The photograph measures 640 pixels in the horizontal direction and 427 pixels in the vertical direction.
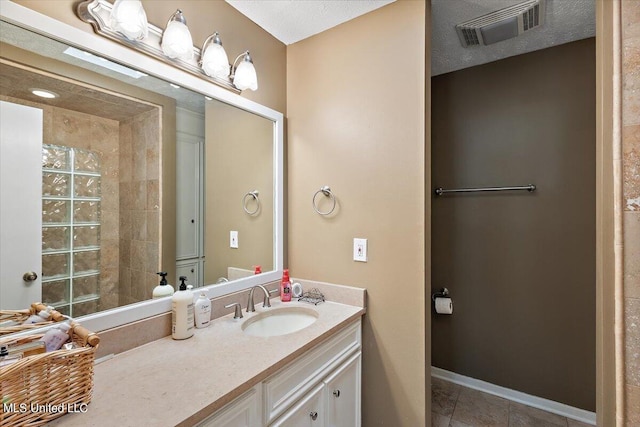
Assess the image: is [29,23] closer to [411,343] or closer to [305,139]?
[305,139]

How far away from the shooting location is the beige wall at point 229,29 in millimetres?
989

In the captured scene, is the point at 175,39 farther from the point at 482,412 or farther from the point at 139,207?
the point at 482,412

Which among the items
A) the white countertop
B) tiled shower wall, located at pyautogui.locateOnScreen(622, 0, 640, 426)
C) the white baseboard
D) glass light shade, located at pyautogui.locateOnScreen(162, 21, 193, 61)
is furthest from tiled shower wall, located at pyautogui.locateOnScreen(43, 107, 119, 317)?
the white baseboard

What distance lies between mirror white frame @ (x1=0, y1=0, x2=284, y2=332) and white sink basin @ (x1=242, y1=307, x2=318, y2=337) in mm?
202

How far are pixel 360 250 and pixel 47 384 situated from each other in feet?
4.23

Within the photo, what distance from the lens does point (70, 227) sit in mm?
1027

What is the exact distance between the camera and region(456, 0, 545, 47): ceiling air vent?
1606mm

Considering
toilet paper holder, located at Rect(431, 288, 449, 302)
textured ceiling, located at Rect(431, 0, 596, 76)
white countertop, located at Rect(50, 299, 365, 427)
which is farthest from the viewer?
toilet paper holder, located at Rect(431, 288, 449, 302)

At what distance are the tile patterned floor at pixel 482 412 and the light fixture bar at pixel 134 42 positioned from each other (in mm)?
2469

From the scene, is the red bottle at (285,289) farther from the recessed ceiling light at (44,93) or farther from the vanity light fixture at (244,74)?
the recessed ceiling light at (44,93)

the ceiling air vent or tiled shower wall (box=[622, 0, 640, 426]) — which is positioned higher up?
the ceiling air vent

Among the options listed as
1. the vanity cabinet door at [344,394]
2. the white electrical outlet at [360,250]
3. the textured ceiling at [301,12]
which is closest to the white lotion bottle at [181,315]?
the vanity cabinet door at [344,394]

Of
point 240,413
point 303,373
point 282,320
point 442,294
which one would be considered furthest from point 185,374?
point 442,294

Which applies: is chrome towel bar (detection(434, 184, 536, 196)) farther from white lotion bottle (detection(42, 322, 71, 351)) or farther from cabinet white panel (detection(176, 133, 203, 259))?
white lotion bottle (detection(42, 322, 71, 351))
